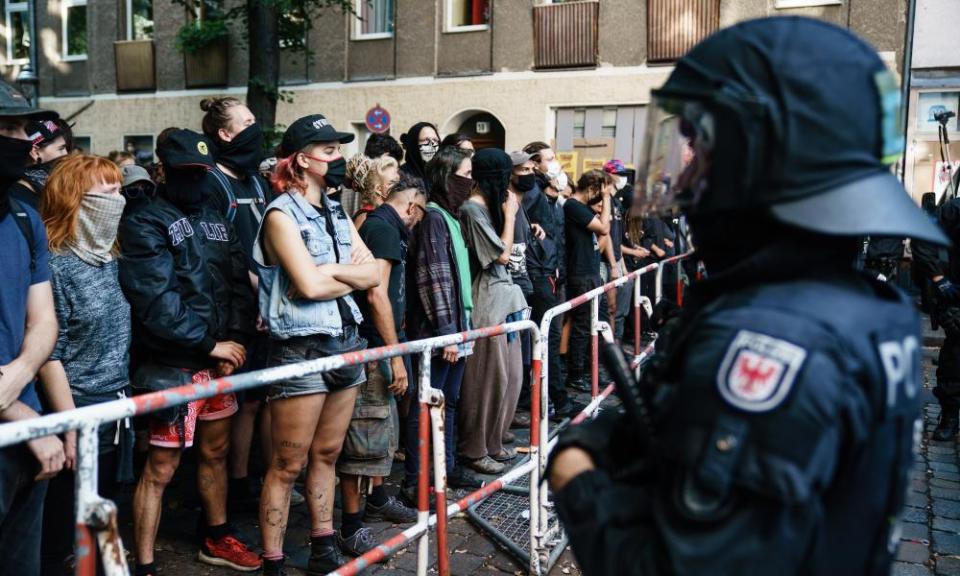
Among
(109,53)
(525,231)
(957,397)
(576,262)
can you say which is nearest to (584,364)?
(576,262)

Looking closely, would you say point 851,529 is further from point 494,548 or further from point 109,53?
point 109,53

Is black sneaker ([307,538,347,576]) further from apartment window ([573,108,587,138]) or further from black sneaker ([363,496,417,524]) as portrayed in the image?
apartment window ([573,108,587,138])

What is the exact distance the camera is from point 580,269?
310 inches

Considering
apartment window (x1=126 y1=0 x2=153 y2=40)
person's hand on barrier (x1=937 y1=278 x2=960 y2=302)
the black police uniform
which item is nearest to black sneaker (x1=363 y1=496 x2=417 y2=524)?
the black police uniform

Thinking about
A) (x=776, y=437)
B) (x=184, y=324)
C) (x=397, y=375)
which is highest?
(x=776, y=437)

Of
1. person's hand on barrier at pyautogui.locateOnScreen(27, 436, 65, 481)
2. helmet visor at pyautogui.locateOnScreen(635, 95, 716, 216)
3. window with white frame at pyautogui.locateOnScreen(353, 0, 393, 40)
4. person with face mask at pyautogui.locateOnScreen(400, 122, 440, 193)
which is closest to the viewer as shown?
helmet visor at pyautogui.locateOnScreen(635, 95, 716, 216)

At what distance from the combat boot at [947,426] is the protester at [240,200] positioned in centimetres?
522

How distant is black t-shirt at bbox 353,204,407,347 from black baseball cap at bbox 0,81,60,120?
189 cm

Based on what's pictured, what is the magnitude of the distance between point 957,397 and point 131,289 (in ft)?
19.9

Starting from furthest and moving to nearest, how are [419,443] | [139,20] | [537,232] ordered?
[139,20] → [537,232] → [419,443]

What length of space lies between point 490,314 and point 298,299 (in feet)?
6.91

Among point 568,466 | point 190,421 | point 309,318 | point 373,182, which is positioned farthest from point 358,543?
point 568,466

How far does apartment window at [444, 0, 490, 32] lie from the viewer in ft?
57.9

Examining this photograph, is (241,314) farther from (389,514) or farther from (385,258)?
(389,514)
